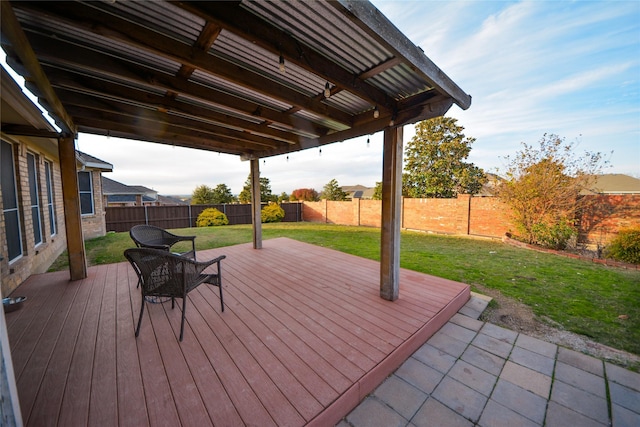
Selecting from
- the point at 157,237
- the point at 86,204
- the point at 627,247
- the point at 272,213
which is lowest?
the point at 627,247

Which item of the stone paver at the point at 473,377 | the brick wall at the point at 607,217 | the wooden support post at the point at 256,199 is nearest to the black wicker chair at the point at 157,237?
the wooden support post at the point at 256,199

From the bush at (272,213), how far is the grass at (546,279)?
686cm

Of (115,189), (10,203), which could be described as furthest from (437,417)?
(115,189)

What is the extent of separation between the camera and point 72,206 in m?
3.22

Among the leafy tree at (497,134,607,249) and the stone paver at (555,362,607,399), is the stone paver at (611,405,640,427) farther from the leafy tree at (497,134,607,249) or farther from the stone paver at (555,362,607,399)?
the leafy tree at (497,134,607,249)

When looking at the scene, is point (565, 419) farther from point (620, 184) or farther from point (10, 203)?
point (620, 184)

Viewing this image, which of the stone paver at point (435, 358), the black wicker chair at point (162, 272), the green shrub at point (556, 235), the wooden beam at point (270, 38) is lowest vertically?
the stone paver at point (435, 358)

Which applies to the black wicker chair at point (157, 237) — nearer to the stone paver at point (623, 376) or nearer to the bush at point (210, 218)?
the stone paver at point (623, 376)

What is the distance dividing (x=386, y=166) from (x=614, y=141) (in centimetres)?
824

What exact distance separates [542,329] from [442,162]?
11.8 m

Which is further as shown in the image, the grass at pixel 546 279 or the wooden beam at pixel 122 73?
the grass at pixel 546 279

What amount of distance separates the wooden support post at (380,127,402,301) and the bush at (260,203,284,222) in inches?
448

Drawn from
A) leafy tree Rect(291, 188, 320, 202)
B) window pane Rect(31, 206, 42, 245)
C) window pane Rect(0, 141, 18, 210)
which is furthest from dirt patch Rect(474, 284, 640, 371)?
leafy tree Rect(291, 188, 320, 202)

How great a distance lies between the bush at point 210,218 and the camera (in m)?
12.0
